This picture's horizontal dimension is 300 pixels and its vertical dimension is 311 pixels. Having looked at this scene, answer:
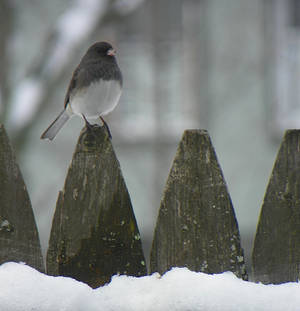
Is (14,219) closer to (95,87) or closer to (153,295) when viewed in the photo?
(153,295)

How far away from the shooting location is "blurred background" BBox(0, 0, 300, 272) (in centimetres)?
715

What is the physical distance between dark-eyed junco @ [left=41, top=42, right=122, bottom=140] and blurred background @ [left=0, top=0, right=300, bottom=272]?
423 centimetres

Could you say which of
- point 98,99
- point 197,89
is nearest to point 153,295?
point 98,99

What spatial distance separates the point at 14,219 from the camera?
A: 1872 millimetres

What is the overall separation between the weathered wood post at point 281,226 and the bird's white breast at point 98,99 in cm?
92

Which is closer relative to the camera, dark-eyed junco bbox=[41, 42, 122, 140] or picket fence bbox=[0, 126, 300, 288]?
picket fence bbox=[0, 126, 300, 288]

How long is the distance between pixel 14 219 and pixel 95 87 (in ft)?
3.01

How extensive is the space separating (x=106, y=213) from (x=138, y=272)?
7.7 inches

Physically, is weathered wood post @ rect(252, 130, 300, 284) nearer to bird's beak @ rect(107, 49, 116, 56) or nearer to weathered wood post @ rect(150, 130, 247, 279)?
weathered wood post @ rect(150, 130, 247, 279)

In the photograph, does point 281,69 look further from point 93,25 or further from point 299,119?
point 93,25

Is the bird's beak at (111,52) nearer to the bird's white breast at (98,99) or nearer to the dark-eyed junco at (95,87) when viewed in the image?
the dark-eyed junco at (95,87)

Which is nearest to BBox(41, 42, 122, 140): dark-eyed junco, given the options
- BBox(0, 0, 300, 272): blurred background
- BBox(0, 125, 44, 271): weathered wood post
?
BBox(0, 125, 44, 271): weathered wood post

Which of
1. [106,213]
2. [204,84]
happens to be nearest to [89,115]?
[106,213]

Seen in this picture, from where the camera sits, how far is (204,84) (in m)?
7.22
